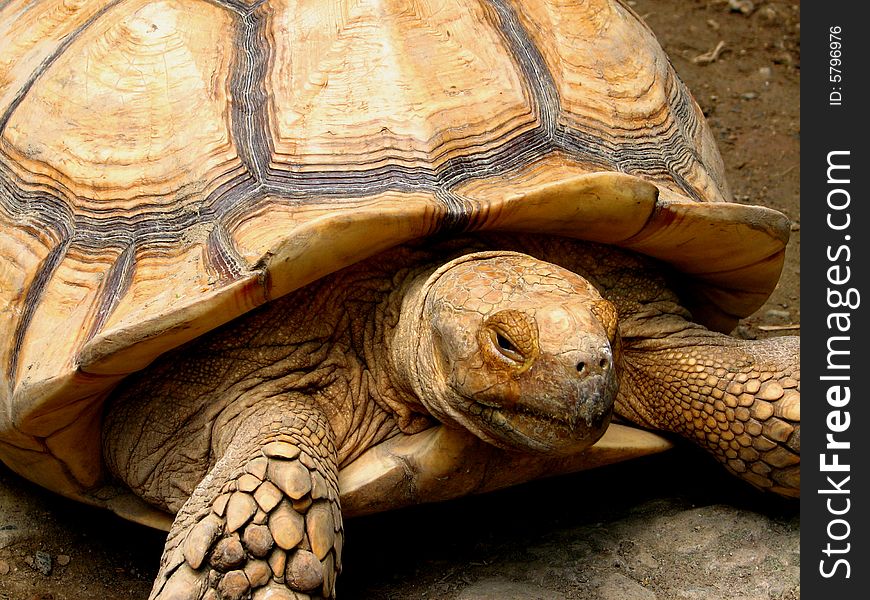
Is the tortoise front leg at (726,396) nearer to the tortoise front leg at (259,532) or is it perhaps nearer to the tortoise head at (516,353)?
the tortoise head at (516,353)

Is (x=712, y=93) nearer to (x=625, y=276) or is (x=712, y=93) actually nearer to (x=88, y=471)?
(x=625, y=276)

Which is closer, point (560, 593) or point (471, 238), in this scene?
point (560, 593)

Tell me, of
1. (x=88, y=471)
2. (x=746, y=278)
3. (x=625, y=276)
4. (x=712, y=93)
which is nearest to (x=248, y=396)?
(x=88, y=471)

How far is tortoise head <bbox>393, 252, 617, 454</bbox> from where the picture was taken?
2.46 meters

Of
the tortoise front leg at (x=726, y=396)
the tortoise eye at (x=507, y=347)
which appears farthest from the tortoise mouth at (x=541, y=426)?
the tortoise front leg at (x=726, y=396)

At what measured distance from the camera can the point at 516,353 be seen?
252 centimetres

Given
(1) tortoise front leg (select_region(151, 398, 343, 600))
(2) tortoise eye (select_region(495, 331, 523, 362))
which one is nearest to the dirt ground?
(1) tortoise front leg (select_region(151, 398, 343, 600))

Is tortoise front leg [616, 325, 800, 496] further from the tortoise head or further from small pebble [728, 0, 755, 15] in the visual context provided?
small pebble [728, 0, 755, 15]

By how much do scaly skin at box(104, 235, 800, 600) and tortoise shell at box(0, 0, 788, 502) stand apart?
0.58ft

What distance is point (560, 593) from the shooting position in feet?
9.39

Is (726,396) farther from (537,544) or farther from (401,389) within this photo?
(401,389)

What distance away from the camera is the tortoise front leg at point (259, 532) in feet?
8.35

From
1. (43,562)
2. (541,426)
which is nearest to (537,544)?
(541,426)

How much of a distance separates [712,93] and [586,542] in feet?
13.7
